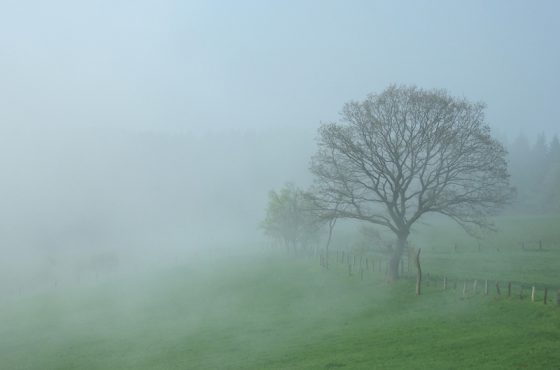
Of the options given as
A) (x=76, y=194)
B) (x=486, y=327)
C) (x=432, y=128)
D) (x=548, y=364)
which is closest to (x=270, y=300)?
(x=432, y=128)

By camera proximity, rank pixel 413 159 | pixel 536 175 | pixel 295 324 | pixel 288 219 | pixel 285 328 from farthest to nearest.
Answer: pixel 536 175 < pixel 288 219 < pixel 413 159 < pixel 295 324 < pixel 285 328

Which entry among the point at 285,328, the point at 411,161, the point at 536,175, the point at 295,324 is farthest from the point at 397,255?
the point at 536,175

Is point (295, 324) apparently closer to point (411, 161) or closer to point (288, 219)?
point (411, 161)

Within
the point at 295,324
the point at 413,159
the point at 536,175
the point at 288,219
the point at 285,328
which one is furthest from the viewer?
the point at 536,175

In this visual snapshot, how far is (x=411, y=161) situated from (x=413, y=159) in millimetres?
210

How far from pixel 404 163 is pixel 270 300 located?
15.9 m

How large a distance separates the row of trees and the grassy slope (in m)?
6.79

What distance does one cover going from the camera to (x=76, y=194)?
198000 mm

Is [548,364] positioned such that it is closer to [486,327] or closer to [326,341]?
[486,327]

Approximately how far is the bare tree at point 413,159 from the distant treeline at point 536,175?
133ft

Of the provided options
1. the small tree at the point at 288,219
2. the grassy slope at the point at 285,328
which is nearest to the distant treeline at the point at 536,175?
the small tree at the point at 288,219

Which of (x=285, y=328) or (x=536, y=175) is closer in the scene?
(x=285, y=328)

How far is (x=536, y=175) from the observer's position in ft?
431

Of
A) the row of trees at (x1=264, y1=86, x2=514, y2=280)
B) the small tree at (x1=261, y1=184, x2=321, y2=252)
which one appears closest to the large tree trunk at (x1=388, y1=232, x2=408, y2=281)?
the row of trees at (x1=264, y1=86, x2=514, y2=280)
